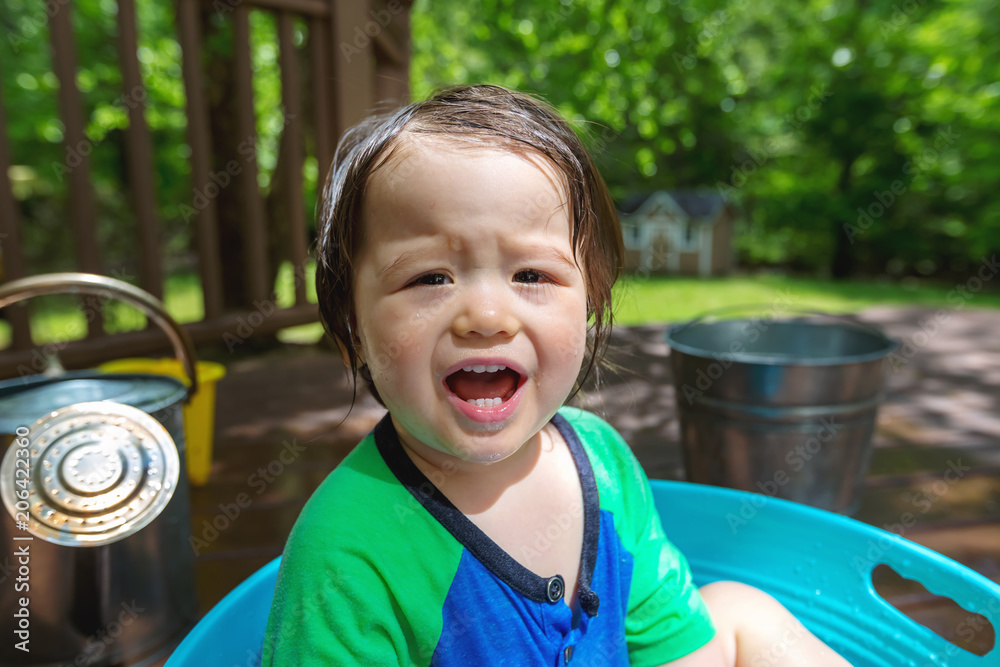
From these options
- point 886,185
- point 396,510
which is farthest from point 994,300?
point 396,510

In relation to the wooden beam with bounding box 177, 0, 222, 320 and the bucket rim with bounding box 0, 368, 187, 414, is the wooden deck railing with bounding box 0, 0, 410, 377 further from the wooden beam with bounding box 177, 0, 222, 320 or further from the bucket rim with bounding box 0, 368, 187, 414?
the bucket rim with bounding box 0, 368, 187, 414

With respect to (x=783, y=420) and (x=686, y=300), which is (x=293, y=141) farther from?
(x=686, y=300)

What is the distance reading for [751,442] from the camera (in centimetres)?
152

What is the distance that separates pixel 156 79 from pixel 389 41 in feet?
7.46

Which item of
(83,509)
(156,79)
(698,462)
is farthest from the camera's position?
(156,79)

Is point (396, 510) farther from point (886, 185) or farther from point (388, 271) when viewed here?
point (886, 185)

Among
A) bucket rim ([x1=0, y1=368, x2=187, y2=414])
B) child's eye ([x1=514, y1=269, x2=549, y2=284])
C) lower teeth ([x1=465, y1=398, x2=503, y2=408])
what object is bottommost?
bucket rim ([x1=0, y1=368, x2=187, y2=414])

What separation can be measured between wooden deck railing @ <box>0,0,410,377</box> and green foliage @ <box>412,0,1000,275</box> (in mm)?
3178

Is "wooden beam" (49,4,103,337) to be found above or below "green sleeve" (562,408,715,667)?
above

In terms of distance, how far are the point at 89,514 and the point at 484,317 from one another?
0.74 meters

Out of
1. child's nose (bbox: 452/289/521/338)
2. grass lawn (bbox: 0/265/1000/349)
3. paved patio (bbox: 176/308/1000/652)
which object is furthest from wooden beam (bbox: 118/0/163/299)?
grass lawn (bbox: 0/265/1000/349)

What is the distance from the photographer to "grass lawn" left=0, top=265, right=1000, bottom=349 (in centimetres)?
518

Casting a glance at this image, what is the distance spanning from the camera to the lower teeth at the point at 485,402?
729mm

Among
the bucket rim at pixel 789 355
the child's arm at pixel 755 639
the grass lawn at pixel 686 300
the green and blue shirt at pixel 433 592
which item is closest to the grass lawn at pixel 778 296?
the grass lawn at pixel 686 300
